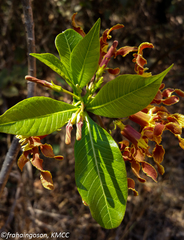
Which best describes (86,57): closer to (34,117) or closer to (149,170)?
(34,117)

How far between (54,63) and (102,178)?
1.91 feet

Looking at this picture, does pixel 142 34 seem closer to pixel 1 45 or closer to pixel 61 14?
pixel 61 14

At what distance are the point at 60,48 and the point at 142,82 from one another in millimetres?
478

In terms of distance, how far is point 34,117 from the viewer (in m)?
0.86

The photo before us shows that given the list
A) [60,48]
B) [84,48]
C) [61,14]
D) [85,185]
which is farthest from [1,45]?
[85,185]

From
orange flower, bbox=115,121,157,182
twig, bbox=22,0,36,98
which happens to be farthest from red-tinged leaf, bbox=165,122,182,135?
twig, bbox=22,0,36,98

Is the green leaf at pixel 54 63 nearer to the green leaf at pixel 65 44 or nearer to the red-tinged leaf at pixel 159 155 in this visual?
the green leaf at pixel 65 44

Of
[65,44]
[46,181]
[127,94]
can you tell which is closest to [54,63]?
[65,44]

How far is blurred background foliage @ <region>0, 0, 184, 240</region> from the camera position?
120 inches

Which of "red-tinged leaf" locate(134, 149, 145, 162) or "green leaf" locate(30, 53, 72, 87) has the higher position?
"green leaf" locate(30, 53, 72, 87)

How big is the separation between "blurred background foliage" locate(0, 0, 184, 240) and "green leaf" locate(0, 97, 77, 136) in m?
2.11

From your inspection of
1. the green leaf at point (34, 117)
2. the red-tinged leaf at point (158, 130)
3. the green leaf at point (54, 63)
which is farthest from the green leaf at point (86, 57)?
the red-tinged leaf at point (158, 130)

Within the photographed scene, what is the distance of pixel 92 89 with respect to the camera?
3.46 ft

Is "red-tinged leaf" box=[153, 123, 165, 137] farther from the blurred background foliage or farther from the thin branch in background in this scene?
the blurred background foliage
